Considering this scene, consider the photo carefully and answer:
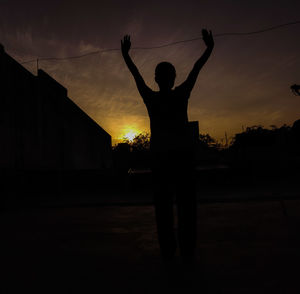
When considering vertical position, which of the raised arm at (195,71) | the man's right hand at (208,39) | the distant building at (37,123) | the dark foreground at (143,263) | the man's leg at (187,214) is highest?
the distant building at (37,123)

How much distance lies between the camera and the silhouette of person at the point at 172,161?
208 cm

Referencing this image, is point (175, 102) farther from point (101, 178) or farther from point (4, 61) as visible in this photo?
point (4, 61)

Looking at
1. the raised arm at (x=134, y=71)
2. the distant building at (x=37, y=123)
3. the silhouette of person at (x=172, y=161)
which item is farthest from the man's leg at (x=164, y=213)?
the distant building at (x=37, y=123)

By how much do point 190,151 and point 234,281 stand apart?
3.05 feet

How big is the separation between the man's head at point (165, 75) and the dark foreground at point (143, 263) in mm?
1382

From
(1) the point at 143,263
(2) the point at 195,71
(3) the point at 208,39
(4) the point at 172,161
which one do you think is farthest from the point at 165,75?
(1) the point at 143,263

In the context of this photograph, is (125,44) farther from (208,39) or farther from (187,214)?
(187,214)

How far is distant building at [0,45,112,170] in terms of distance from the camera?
1091 centimetres

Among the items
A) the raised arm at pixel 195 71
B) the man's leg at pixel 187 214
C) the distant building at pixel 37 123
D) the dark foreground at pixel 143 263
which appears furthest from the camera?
the distant building at pixel 37 123

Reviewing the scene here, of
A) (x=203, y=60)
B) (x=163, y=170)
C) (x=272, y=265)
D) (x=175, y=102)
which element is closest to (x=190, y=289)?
(x=272, y=265)

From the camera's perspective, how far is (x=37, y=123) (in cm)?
1344

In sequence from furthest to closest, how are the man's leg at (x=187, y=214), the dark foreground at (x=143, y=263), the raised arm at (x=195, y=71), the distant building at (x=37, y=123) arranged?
the distant building at (x=37, y=123)
the raised arm at (x=195, y=71)
the man's leg at (x=187, y=214)
the dark foreground at (x=143, y=263)

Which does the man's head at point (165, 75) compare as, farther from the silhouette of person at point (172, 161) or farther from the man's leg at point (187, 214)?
the man's leg at point (187, 214)

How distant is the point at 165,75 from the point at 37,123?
12520 mm
